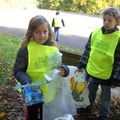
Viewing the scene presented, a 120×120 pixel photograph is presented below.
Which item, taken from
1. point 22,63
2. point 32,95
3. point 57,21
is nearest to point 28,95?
point 32,95

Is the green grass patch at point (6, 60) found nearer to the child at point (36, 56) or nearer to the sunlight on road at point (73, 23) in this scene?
the child at point (36, 56)

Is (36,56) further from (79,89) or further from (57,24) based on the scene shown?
(57,24)

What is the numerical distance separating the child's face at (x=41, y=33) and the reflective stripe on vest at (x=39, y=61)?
66 millimetres

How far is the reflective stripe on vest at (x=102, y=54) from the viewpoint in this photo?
13.5 ft

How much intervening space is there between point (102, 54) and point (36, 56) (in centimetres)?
104

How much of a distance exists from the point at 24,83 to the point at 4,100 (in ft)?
6.82

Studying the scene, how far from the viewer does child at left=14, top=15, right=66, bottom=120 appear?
3.48m

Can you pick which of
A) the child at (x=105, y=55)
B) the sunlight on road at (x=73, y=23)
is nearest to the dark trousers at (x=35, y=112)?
the child at (x=105, y=55)

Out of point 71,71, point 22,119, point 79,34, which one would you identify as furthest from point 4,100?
point 79,34

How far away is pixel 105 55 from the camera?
4.17m

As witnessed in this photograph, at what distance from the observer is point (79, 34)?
1955cm

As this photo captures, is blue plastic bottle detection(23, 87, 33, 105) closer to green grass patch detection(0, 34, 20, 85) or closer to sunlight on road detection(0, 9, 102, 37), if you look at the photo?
green grass patch detection(0, 34, 20, 85)

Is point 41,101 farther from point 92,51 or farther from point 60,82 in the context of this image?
point 92,51

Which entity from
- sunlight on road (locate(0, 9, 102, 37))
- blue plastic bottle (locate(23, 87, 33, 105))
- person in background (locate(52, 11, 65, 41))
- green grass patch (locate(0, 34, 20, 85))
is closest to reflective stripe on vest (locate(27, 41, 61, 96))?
blue plastic bottle (locate(23, 87, 33, 105))
